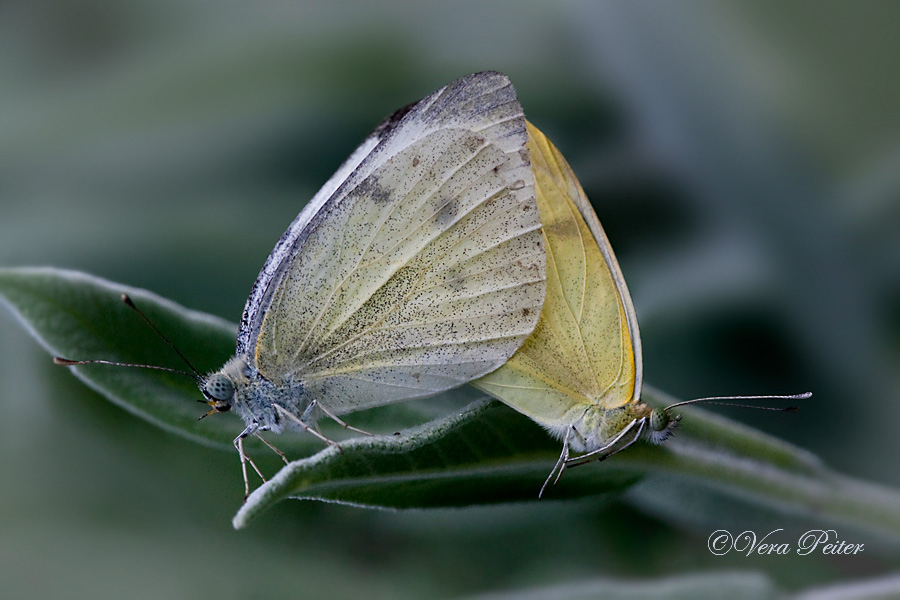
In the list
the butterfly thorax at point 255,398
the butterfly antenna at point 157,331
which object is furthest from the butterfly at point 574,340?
the butterfly antenna at point 157,331

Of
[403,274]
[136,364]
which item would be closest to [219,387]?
[136,364]

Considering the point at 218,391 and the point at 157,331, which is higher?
the point at 157,331

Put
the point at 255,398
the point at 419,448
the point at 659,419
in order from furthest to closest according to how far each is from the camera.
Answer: the point at 255,398, the point at 659,419, the point at 419,448

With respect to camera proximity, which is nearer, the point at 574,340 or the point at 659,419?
the point at 659,419

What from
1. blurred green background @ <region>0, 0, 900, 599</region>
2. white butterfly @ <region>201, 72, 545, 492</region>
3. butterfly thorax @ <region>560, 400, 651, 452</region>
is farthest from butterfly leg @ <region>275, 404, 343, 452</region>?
butterfly thorax @ <region>560, 400, 651, 452</region>

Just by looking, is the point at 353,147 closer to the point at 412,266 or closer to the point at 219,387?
the point at 412,266

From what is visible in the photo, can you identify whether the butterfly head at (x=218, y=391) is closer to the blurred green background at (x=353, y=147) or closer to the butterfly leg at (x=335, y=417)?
the butterfly leg at (x=335, y=417)
